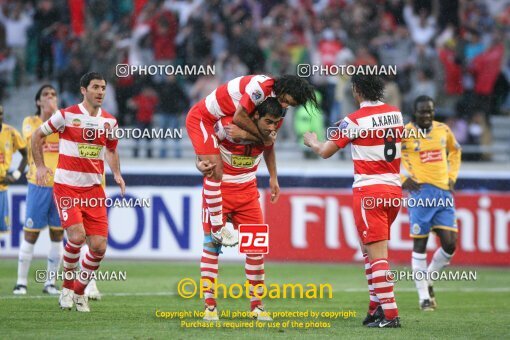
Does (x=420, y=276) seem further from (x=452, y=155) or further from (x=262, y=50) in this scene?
(x=262, y=50)

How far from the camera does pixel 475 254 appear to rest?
18.1 meters

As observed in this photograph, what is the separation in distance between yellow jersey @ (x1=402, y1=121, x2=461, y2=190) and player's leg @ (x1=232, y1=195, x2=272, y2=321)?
319 centimetres

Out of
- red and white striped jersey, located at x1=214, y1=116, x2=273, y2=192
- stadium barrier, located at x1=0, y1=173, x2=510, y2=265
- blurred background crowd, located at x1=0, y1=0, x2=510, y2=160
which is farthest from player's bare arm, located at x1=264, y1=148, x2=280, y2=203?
blurred background crowd, located at x1=0, y1=0, x2=510, y2=160

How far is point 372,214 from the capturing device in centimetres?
1000

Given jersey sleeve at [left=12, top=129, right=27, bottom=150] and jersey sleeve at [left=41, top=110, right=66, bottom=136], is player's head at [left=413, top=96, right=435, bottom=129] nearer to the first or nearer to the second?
jersey sleeve at [left=41, top=110, right=66, bottom=136]

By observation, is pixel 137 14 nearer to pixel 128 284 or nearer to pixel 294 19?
pixel 294 19

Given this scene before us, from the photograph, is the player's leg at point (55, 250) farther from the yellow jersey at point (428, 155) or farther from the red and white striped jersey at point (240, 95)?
the yellow jersey at point (428, 155)

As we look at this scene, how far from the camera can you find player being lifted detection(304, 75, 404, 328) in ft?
32.4

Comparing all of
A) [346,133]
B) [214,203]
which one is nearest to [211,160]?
[214,203]

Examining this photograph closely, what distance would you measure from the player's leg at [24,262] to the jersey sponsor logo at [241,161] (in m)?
4.30

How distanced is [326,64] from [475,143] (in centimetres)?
363

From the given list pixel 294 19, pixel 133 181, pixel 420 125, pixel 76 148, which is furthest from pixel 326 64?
pixel 76 148

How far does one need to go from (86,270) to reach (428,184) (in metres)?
4.77

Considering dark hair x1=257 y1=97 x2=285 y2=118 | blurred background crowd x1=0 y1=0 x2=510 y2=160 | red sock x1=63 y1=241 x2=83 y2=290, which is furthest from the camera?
blurred background crowd x1=0 y1=0 x2=510 y2=160
